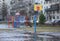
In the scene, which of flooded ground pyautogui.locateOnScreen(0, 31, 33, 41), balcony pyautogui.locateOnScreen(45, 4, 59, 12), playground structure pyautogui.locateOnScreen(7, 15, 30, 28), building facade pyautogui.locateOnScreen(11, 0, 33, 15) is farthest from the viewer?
building facade pyautogui.locateOnScreen(11, 0, 33, 15)

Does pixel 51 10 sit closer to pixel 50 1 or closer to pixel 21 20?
pixel 50 1

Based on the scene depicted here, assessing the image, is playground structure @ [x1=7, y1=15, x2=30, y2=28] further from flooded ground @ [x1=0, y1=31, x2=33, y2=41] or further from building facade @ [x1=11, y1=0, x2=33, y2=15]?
building facade @ [x1=11, y1=0, x2=33, y2=15]

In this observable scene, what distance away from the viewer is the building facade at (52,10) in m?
75.6

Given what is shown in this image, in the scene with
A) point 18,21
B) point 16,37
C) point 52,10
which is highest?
point 16,37

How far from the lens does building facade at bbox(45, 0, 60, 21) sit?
248 ft

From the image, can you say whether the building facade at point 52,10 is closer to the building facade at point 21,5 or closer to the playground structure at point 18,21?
the building facade at point 21,5

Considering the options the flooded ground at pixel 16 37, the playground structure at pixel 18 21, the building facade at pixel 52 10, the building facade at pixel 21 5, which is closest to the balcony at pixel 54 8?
the building facade at pixel 52 10

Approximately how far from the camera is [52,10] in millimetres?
77188

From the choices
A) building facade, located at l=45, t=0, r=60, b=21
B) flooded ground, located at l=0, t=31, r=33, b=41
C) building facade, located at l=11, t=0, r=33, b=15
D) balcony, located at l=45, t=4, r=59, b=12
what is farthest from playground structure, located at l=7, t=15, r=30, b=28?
building facade, located at l=11, t=0, r=33, b=15

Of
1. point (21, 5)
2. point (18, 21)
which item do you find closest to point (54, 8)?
point (21, 5)

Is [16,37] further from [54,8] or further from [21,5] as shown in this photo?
[21,5]

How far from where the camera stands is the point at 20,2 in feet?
275

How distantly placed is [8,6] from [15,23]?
59.8 metres

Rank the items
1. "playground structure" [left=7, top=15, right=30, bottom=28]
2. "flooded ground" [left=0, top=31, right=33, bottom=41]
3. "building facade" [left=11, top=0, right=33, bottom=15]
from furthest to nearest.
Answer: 1. "building facade" [left=11, top=0, right=33, bottom=15]
2. "playground structure" [left=7, top=15, right=30, bottom=28]
3. "flooded ground" [left=0, top=31, right=33, bottom=41]
